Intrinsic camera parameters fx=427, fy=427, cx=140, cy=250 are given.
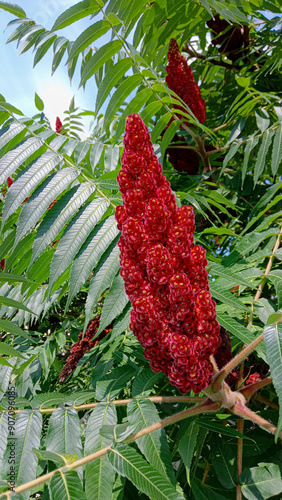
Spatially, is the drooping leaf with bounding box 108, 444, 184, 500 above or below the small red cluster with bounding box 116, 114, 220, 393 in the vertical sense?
below

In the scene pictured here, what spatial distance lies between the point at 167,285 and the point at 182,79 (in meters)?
2.37

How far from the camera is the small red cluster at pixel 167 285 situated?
1401 mm

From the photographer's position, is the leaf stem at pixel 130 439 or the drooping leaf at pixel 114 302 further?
the drooping leaf at pixel 114 302

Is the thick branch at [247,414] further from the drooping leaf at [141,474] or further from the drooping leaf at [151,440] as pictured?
the drooping leaf at [141,474]

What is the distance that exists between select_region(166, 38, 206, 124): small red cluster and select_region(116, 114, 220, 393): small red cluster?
2.03 metres

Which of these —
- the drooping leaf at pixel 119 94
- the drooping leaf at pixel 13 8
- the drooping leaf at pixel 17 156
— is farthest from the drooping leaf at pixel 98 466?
the drooping leaf at pixel 13 8

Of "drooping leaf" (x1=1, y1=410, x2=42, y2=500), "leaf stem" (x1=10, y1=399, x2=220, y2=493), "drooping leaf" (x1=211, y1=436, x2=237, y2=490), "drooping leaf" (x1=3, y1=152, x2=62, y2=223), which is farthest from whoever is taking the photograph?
"drooping leaf" (x1=3, y1=152, x2=62, y2=223)

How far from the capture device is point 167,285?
144 centimetres

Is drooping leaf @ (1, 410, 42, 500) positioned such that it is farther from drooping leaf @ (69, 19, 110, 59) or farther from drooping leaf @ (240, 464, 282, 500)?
drooping leaf @ (69, 19, 110, 59)

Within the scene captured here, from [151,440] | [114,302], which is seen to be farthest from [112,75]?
[151,440]

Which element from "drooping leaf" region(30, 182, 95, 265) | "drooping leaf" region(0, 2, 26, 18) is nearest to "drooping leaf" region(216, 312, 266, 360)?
"drooping leaf" region(30, 182, 95, 265)

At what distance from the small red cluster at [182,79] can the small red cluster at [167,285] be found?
6.65ft

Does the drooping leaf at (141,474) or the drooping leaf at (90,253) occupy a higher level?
the drooping leaf at (90,253)

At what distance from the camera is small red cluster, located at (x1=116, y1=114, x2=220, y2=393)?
1.40 m
